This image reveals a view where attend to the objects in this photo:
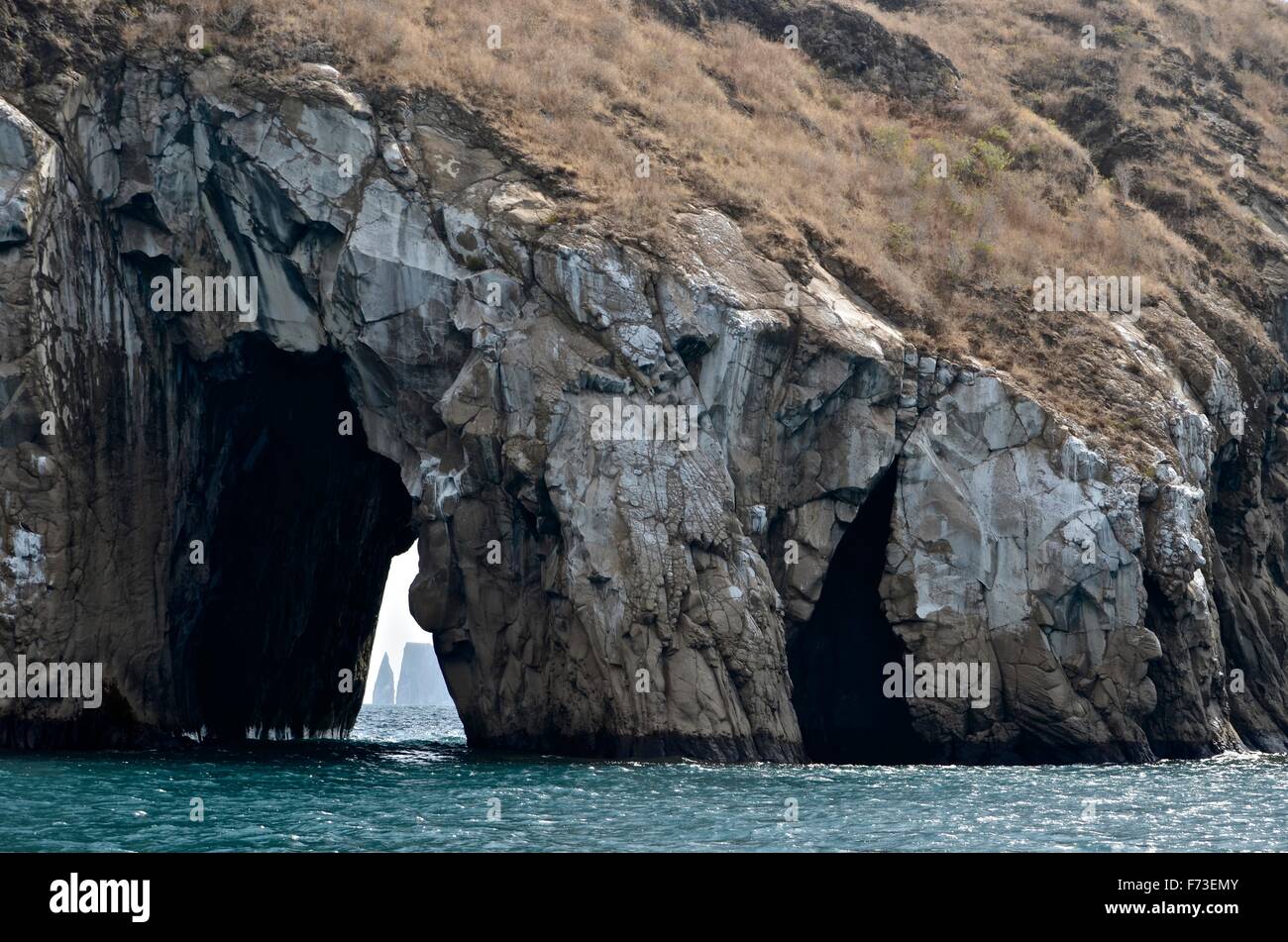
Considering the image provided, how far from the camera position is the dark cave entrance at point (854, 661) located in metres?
45.2

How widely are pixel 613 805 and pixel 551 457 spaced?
14.4 metres

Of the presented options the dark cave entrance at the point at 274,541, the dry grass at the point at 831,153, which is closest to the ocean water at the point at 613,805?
the dark cave entrance at the point at 274,541

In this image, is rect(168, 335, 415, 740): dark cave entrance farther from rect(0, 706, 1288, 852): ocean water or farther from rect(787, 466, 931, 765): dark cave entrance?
rect(787, 466, 931, 765): dark cave entrance

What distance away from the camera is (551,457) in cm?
4044

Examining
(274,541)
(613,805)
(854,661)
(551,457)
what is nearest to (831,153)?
(854,661)

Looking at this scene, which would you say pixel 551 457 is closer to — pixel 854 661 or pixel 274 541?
pixel 854 661

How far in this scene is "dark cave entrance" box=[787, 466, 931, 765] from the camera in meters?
45.2

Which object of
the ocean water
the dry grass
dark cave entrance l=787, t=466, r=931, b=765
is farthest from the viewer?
the dry grass

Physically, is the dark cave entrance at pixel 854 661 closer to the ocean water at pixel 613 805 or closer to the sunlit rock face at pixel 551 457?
the sunlit rock face at pixel 551 457

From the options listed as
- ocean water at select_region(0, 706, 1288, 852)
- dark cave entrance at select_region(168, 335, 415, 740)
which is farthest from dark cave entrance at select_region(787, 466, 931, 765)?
dark cave entrance at select_region(168, 335, 415, 740)

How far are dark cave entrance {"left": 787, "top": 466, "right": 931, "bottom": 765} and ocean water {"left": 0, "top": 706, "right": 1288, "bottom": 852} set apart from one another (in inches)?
230

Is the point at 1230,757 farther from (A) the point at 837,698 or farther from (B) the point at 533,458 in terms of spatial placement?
(B) the point at 533,458
